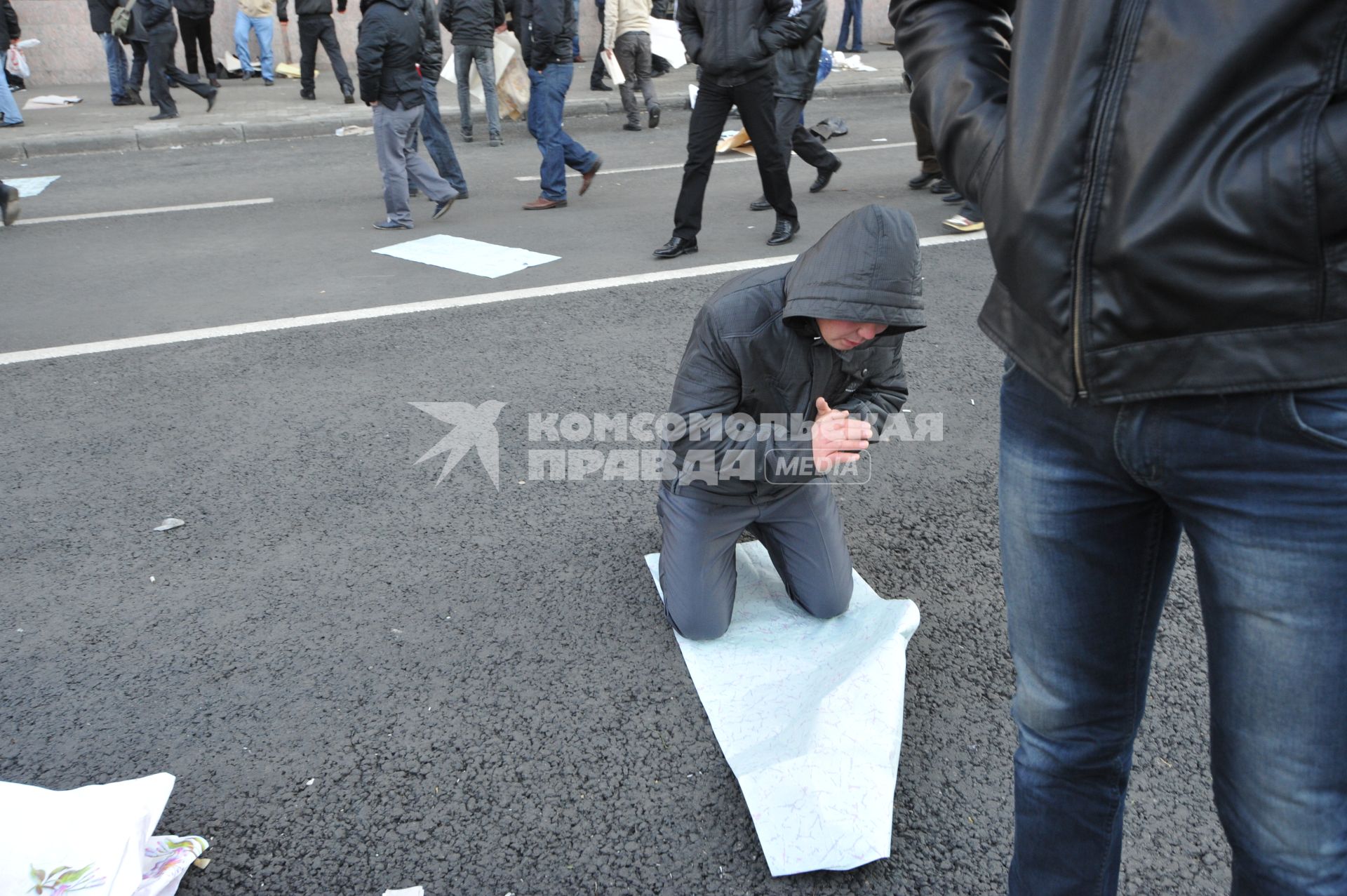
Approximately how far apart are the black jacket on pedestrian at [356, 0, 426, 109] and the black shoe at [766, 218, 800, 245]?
283 cm

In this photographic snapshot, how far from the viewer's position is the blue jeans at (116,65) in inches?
518

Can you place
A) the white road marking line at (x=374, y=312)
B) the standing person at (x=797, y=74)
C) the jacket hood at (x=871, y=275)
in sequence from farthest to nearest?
the standing person at (x=797, y=74) → the white road marking line at (x=374, y=312) → the jacket hood at (x=871, y=275)

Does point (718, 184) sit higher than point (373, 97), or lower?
lower

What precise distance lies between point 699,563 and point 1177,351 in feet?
6.48

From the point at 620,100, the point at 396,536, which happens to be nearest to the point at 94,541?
the point at 396,536

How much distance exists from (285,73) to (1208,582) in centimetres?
1664

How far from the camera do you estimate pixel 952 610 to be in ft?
10.4

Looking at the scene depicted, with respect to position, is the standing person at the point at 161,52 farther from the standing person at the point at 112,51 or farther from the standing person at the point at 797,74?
the standing person at the point at 797,74

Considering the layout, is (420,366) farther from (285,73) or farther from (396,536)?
(285,73)

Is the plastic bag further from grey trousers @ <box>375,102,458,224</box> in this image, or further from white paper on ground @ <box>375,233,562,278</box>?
white paper on ground @ <box>375,233,562,278</box>

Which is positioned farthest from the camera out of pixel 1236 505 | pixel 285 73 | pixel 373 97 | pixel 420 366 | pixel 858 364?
pixel 285 73

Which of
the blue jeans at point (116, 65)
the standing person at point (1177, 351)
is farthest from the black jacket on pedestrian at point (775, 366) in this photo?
the blue jeans at point (116, 65)

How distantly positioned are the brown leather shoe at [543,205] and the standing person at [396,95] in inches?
23.9

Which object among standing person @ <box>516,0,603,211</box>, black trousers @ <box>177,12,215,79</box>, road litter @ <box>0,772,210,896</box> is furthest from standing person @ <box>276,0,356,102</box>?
road litter @ <box>0,772,210,896</box>
